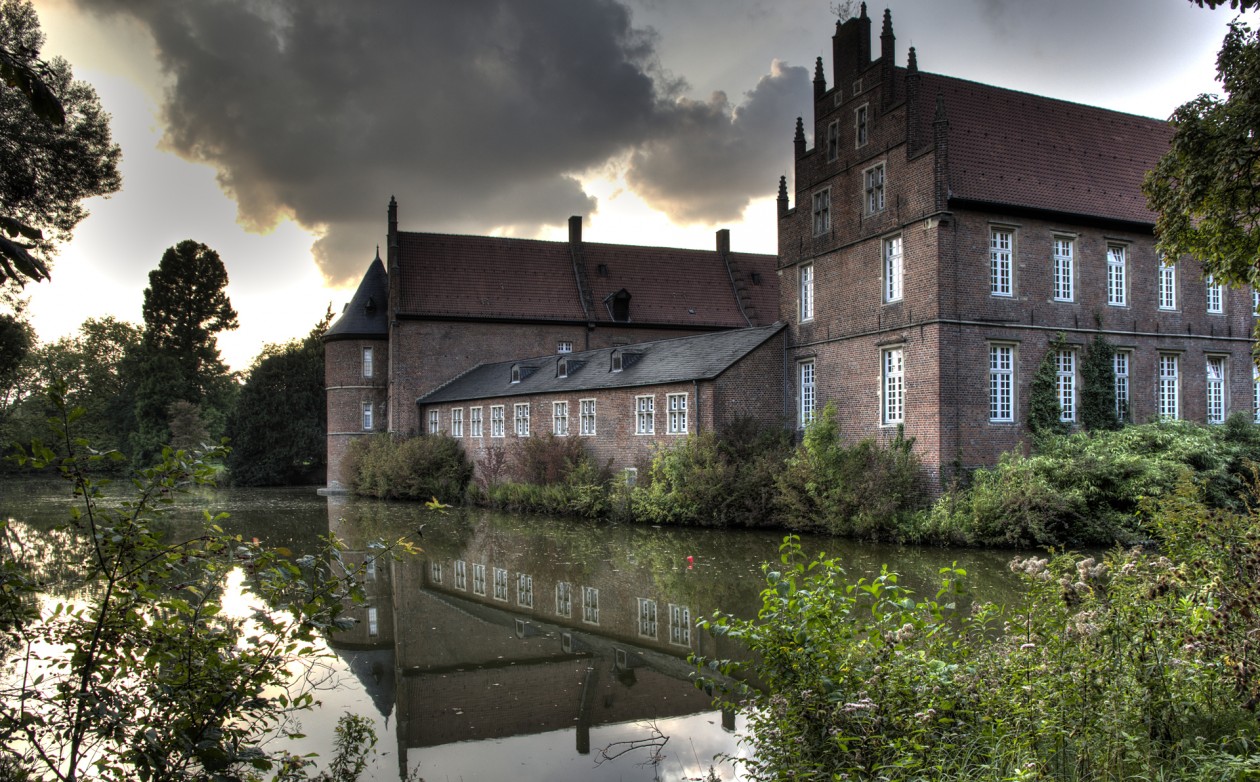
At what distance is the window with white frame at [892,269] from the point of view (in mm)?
21656

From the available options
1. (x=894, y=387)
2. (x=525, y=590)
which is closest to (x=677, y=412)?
Answer: (x=894, y=387)

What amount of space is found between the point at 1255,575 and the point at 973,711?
1688 millimetres

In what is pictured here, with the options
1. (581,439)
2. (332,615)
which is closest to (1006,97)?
(581,439)

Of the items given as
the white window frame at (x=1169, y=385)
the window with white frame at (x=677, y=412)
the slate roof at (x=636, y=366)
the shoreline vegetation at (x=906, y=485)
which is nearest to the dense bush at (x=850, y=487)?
the shoreline vegetation at (x=906, y=485)

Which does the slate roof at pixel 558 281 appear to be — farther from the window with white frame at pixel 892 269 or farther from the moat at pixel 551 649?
the moat at pixel 551 649

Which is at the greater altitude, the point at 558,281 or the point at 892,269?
the point at 558,281

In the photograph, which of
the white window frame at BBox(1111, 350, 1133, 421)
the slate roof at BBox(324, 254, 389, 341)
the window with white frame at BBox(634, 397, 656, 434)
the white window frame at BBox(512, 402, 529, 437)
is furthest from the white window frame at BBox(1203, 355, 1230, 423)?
the slate roof at BBox(324, 254, 389, 341)

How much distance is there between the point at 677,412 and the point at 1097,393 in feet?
33.9

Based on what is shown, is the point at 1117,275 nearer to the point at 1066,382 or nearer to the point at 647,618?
the point at 1066,382

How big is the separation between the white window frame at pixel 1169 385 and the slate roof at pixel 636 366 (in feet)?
31.1

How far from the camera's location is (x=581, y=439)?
1124 inches

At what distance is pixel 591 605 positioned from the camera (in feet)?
39.3

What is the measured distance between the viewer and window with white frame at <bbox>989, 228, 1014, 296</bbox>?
20844 millimetres

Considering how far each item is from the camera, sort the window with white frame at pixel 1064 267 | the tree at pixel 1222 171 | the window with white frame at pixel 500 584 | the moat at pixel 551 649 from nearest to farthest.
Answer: the moat at pixel 551 649, the tree at pixel 1222 171, the window with white frame at pixel 500 584, the window with white frame at pixel 1064 267
